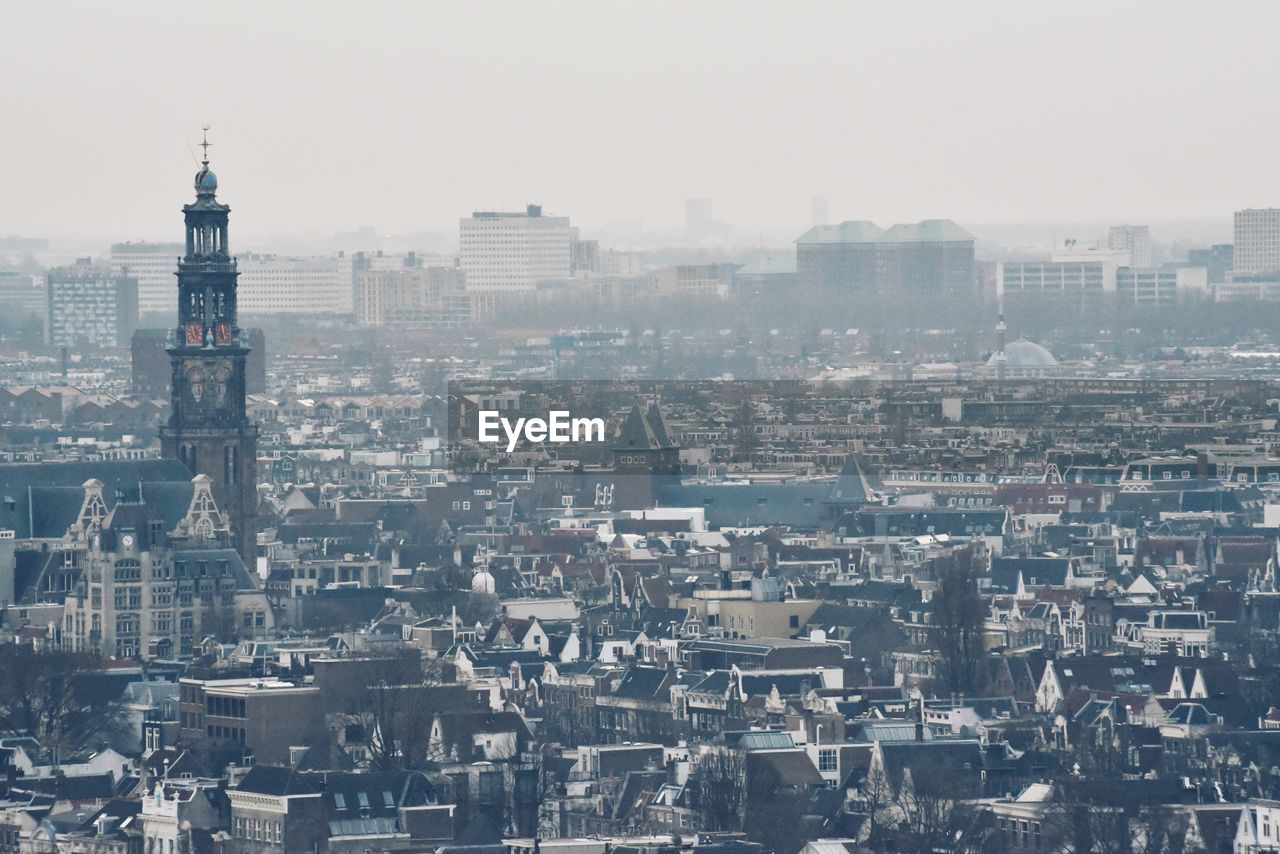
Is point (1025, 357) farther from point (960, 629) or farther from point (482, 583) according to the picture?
point (960, 629)

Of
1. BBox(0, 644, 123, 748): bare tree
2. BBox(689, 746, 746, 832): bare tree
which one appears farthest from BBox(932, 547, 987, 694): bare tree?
BBox(689, 746, 746, 832): bare tree

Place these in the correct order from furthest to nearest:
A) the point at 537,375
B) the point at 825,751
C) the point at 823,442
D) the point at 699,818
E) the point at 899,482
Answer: the point at 537,375
the point at 823,442
the point at 899,482
the point at 825,751
the point at 699,818

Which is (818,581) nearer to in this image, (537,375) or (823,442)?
(823,442)

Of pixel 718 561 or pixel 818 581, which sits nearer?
pixel 818 581

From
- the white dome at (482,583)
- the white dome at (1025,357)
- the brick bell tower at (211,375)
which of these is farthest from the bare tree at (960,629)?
the white dome at (1025,357)

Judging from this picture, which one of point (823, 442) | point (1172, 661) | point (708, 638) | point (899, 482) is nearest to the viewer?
point (1172, 661)

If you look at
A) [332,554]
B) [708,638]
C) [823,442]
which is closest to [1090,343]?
[823,442]

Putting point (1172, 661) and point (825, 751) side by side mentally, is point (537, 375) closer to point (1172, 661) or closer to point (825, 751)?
point (1172, 661)
